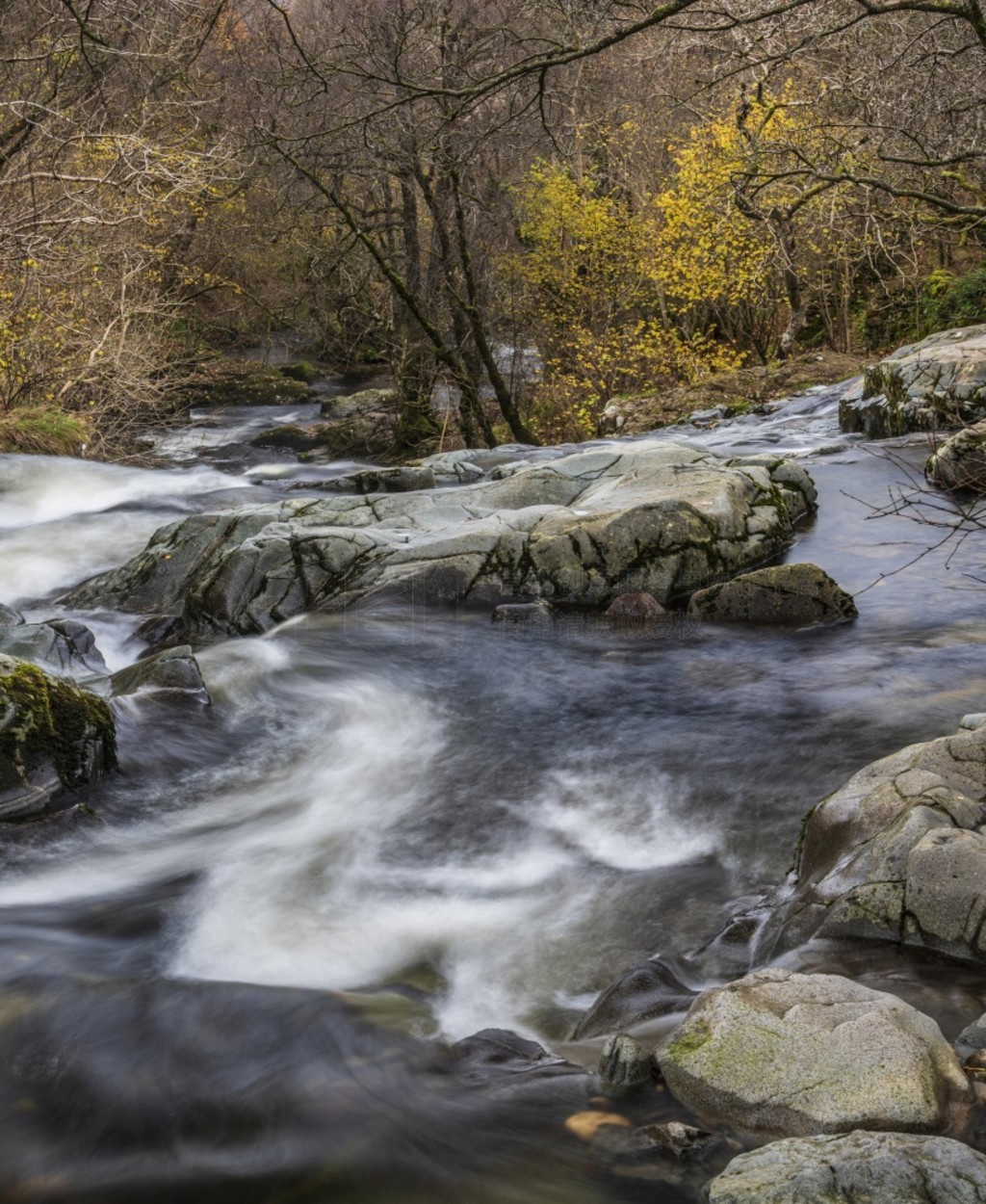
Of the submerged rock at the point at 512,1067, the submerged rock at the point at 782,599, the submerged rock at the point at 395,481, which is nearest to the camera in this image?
the submerged rock at the point at 512,1067

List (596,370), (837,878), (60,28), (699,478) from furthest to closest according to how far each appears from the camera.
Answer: (596,370) → (60,28) → (699,478) → (837,878)

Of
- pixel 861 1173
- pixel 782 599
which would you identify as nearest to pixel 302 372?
pixel 782 599

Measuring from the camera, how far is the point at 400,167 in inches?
608

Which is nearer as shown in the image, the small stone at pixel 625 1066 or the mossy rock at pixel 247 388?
the small stone at pixel 625 1066

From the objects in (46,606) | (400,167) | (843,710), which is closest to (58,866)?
(843,710)

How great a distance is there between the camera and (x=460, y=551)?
9.41 meters

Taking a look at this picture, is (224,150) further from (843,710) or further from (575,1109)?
(575,1109)

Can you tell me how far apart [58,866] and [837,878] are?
11.5ft

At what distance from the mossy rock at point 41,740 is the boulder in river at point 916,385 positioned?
31.0ft

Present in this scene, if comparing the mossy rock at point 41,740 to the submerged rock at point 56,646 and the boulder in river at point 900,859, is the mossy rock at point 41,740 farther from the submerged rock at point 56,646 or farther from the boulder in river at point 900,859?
the boulder in river at point 900,859

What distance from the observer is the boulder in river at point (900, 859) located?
360 centimetres

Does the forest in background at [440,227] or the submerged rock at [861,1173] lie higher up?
the forest in background at [440,227]

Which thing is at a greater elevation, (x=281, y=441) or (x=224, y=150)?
(x=224, y=150)

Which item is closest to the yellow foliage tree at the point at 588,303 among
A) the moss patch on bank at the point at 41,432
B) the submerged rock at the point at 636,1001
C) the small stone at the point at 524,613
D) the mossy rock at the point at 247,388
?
the mossy rock at the point at 247,388
